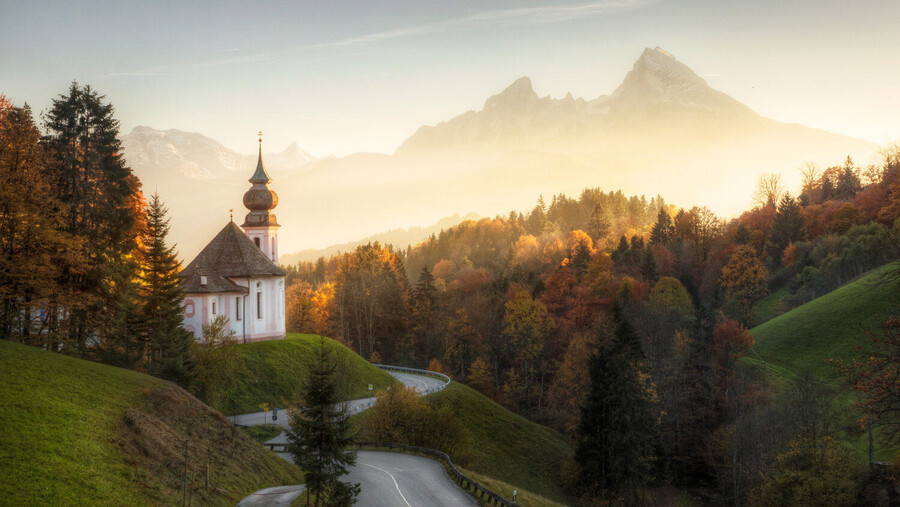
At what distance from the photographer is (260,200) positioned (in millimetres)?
60406

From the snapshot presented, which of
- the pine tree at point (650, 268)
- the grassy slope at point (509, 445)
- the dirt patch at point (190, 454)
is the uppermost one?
the pine tree at point (650, 268)

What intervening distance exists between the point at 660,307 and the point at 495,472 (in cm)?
3228

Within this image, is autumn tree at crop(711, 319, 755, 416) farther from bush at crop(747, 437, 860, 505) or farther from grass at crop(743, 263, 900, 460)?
bush at crop(747, 437, 860, 505)

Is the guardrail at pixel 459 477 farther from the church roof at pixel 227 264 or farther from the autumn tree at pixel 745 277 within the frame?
the autumn tree at pixel 745 277

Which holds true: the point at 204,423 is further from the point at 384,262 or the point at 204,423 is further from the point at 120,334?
the point at 384,262

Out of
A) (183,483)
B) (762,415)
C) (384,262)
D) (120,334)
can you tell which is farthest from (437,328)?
(183,483)

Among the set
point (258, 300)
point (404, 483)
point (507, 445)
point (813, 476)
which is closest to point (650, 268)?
point (507, 445)

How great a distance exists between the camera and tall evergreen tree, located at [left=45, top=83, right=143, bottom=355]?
34.1m

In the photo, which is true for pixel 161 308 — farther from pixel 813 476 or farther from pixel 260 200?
pixel 813 476

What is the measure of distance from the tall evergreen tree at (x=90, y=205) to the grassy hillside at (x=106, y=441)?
306 inches

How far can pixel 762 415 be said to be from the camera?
4366 cm

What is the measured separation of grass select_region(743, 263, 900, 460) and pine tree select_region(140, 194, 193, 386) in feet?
141

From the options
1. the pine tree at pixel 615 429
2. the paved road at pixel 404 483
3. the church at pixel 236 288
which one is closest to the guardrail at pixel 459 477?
the paved road at pixel 404 483

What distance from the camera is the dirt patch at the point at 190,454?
2072cm
